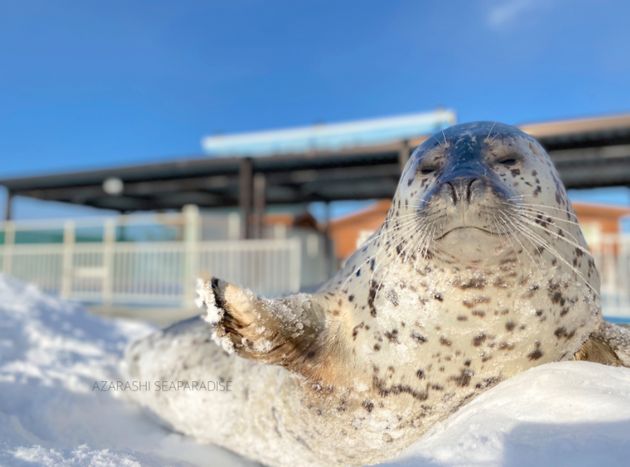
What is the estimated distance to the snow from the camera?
1.00 meters

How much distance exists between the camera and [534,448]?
984mm

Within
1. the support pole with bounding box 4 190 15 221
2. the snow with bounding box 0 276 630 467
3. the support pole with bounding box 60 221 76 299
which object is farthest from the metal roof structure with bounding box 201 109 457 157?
the snow with bounding box 0 276 630 467

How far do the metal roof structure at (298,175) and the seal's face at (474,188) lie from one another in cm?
570

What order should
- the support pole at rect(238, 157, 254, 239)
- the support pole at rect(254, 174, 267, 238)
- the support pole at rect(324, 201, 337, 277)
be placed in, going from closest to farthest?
the support pole at rect(238, 157, 254, 239)
the support pole at rect(254, 174, 267, 238)
the support pole at rect(324, 201, 337, 277)

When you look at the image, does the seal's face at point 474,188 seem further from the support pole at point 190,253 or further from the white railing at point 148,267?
the support pole at point 190,253

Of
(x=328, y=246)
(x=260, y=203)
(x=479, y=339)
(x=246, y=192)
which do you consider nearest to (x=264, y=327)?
(x=479, y=339)

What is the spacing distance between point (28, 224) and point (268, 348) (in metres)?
9.87

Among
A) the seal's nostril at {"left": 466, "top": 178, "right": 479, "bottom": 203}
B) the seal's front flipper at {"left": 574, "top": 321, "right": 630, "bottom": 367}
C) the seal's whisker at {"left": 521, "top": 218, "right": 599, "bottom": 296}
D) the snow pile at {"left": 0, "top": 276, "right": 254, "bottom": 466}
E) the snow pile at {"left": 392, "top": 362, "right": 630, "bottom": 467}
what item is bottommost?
the snow pile at {"left": 0, "top": 276, "right": 254, "bottom": 466}

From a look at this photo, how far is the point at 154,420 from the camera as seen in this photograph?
98.7 inches

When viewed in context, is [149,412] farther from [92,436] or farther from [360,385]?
[360,385]

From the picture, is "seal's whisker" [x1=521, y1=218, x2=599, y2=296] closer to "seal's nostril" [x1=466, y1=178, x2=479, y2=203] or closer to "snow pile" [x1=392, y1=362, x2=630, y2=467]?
"seal's nostril" [x1=466, y1=178, x2=479, y2=203]

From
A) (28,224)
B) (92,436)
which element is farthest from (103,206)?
(92,436)

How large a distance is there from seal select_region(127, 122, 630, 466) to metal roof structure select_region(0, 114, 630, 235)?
5777 mm

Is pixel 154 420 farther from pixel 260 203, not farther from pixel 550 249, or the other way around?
pixel 260 203
